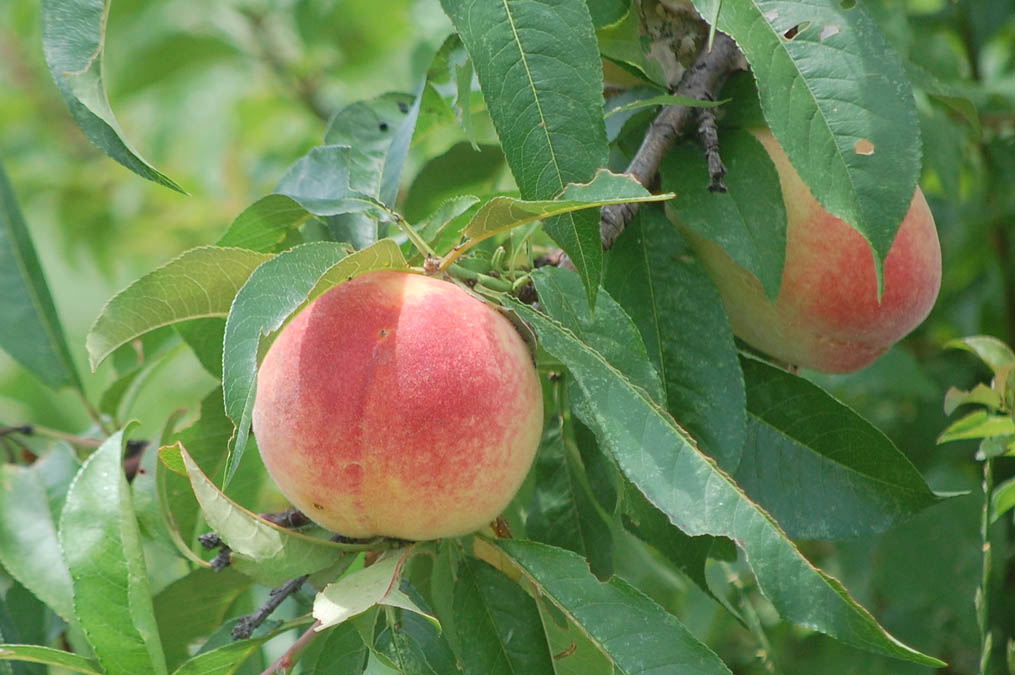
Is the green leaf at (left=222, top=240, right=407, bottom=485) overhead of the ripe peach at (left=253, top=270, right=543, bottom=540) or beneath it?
overhead

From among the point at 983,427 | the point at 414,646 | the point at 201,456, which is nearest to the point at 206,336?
the point at 201,456

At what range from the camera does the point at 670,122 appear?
3.00 ft

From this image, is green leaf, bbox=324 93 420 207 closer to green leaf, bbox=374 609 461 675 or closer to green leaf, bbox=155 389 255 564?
green leaf, bbox=155 389 255 564

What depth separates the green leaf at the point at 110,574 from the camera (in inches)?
30.0

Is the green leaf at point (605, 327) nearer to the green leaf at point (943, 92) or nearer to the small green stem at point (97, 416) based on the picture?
the green leaf at point (943, 92)

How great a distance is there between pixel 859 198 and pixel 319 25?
1.41 metres

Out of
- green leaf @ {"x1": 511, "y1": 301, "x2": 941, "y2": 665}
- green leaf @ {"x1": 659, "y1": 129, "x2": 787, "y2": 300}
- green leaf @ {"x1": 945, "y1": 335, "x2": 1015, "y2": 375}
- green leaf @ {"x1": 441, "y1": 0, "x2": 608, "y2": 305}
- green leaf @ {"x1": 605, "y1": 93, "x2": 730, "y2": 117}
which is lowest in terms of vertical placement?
green leaf @ {"x1": 945, "y1": 335, "x2": 1015, "y2": 375}

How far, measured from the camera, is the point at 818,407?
0.90 m

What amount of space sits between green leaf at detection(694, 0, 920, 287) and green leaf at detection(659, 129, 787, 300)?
0.09m

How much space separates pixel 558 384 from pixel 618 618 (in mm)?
261

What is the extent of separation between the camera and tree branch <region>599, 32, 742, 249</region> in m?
0.89

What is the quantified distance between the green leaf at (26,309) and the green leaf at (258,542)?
47 centimetres

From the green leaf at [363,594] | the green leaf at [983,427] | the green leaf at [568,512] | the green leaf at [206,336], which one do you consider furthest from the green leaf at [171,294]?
the green leaf at [983,427]

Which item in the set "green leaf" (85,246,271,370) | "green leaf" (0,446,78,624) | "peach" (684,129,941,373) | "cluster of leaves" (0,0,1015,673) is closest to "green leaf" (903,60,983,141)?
"cluster of leaves" (0,0,1015,673)
